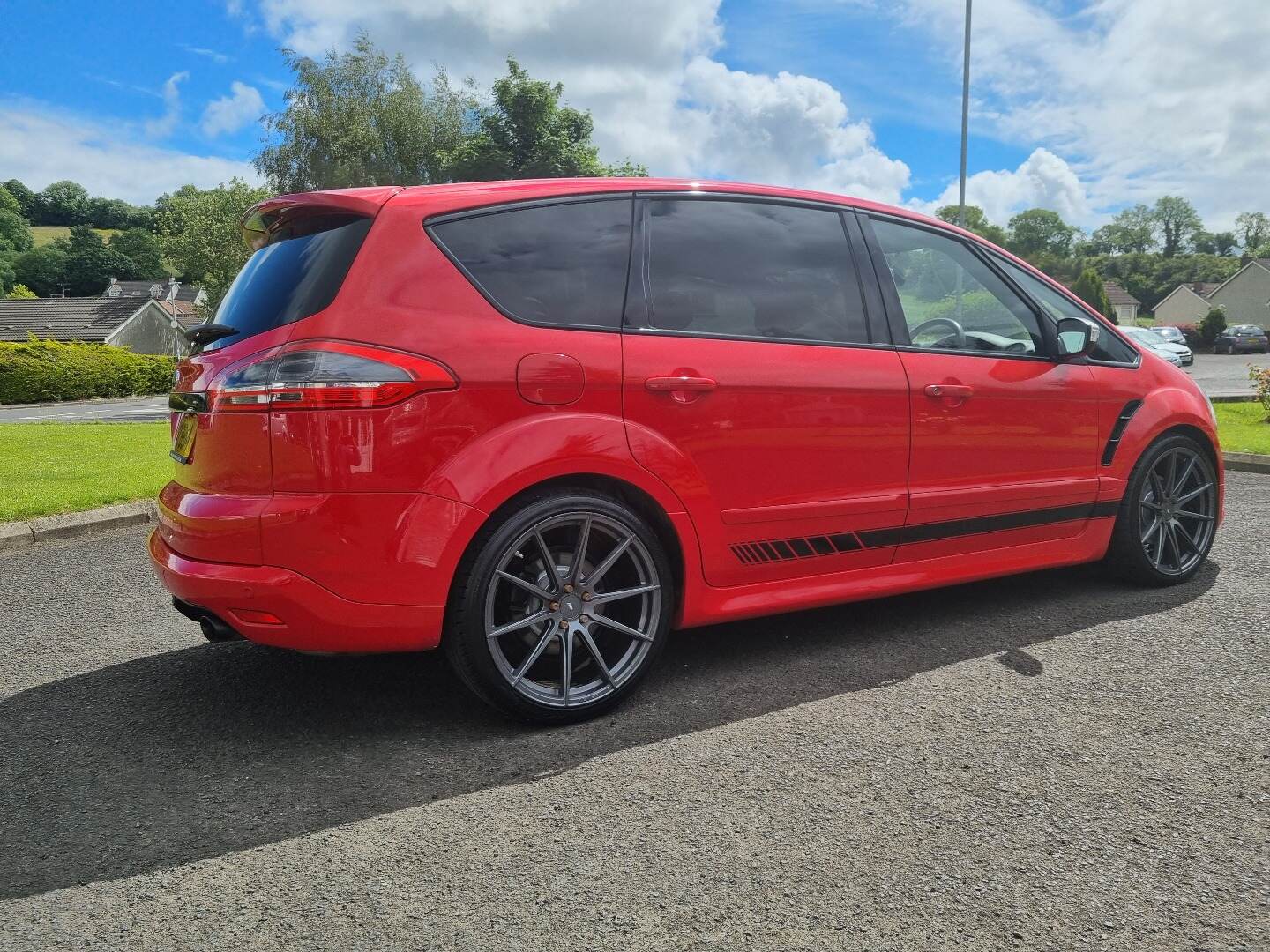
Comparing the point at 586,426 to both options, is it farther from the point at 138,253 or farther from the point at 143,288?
the point at 138,253

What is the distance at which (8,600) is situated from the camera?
15.9 feet

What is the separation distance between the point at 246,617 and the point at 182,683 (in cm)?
98

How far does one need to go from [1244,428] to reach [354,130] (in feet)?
108

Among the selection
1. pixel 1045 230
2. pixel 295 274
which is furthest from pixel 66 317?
pixel 1045 230

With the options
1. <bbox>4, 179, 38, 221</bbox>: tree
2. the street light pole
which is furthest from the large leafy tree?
<bbox>4, 179, 38, 221</bbox>: tree

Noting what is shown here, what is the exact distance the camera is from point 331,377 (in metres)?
2.80

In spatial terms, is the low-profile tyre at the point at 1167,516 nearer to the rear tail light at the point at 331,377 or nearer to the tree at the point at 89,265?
the rear tail light at the point at 331,377

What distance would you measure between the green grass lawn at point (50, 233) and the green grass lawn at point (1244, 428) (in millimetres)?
140791

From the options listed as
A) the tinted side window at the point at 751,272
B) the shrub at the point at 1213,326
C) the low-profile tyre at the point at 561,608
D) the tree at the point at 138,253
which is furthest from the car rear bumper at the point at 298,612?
the tree at the point at 138,253

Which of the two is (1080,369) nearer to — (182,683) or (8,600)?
(182,683)

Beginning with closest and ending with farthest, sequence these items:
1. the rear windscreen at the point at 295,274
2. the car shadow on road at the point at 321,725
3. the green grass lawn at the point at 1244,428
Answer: the car shadow on road at the point at 321,725 < the rear windscreen at the point at 295,274 < the green grass lawn at the point at 1244,428

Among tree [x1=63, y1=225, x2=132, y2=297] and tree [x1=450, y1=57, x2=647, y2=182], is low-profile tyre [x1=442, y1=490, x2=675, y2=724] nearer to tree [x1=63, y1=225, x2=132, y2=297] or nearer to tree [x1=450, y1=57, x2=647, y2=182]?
tree [x1=450, y1=57, x2=647, y2=182]

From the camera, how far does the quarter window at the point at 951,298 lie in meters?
3.99

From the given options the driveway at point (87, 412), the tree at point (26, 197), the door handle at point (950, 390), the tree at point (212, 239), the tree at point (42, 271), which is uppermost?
the tree at point (26, 197)
